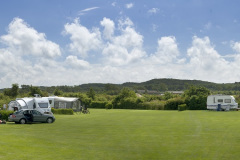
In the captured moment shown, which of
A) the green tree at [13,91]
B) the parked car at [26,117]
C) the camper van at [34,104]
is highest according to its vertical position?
the green tree at [13,91]

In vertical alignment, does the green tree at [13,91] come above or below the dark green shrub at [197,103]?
above

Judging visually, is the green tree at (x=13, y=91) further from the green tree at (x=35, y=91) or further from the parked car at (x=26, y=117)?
the parked car at (x=26, y=117)

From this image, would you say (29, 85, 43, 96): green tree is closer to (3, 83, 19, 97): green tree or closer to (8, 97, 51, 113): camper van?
(3, 83, 19, 97): green tree

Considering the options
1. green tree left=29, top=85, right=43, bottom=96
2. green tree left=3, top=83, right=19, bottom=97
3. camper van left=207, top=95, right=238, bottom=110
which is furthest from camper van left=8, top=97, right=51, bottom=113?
green tree left=3, top=83, right=19, bottom=97

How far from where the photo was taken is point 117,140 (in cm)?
1423

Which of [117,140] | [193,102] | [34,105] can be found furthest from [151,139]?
[193,102]

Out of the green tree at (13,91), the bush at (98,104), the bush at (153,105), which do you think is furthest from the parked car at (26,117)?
the green tree at (13,91)

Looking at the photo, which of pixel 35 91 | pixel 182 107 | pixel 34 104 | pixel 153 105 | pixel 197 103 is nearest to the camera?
pixel 34 104

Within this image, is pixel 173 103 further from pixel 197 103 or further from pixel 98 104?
pixel 98 104

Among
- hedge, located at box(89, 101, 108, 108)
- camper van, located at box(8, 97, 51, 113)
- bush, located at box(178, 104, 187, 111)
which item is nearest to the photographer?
camper van, located at box(8, 97, 51, 113)

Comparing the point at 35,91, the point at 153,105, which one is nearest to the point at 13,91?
the point at 35,91

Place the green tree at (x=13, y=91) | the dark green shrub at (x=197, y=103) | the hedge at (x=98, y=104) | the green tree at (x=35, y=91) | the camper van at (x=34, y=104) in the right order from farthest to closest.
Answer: the green tree at (x=13, y=91)
the green tree at (x=35, y=91)
the hedge at (x=98, y=104)
the dark green shrub at (x=197, y=103)
the camper van at (x=34, y=104)

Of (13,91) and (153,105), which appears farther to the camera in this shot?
(13,91)

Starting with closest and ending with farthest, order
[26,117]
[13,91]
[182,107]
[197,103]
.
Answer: [26,117] < [182,107] < [197,103] < [13,91]
